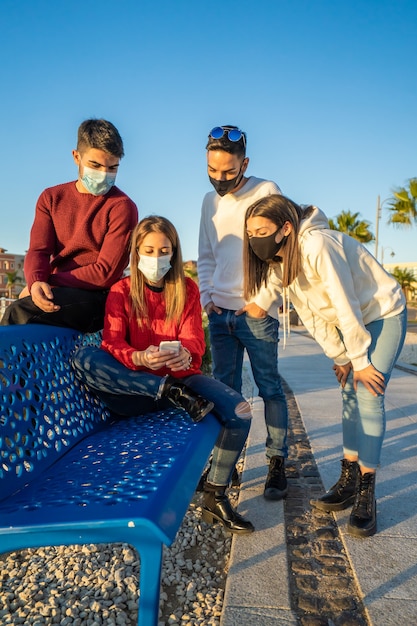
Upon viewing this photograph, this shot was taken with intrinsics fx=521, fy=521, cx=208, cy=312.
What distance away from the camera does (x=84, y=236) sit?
8.77 feet

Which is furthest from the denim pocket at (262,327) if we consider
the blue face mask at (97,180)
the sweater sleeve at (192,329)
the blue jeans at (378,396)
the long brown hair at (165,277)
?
the blue face mask at (97,180)

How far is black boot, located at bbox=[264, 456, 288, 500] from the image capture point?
2.78 meters

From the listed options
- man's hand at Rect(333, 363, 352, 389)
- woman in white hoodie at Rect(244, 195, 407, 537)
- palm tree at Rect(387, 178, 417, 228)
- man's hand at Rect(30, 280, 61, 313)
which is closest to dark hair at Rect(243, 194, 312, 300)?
woman in white hoodie at Rect(244, 195, 407, 537)

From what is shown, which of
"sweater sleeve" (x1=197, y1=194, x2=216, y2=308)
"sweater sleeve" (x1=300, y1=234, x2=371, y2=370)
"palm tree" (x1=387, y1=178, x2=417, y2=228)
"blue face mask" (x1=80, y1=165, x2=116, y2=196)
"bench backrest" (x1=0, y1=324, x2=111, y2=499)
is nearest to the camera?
"bench backrest" (x1=0, y1=324, x2=111, y2=499)

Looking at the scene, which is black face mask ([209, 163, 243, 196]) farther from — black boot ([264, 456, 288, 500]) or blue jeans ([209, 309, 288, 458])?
black boot ([264, 456, 288, 500])

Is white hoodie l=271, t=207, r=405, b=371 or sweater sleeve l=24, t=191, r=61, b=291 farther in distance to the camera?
sweater sleeve l=24, t=191, r=61, b=291

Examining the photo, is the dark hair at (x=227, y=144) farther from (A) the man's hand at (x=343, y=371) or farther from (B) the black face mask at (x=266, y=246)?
(A) the man's hand at (x=343, y=371)

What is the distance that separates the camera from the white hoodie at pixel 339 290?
237cm

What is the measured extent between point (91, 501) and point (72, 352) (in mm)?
1311

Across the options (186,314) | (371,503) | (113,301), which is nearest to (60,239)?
(113,301)

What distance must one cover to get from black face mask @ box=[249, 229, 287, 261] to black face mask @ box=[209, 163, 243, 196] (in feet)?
1.34

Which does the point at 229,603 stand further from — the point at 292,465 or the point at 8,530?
the point at 292,465

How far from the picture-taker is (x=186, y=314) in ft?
8.71

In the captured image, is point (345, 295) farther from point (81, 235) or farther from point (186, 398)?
point (81, 235)
